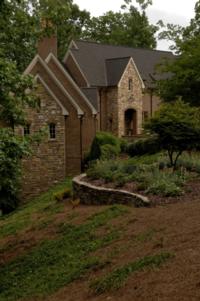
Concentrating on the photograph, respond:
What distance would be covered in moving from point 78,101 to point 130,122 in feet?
41.2

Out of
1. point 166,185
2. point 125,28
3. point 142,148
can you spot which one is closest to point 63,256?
point 166,185

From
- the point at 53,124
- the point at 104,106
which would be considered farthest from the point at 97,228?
the point at 104,106

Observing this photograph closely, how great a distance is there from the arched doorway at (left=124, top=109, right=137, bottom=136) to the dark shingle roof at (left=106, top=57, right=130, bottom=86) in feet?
10.2

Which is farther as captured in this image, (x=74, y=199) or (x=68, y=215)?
(x=74, y=199)

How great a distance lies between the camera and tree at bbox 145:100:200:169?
1566 centimetres

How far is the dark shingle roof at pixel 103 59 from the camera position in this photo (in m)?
42.9

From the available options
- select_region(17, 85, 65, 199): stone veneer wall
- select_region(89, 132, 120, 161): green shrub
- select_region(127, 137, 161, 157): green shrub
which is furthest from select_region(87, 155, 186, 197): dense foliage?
select_region(17, 85, 65, 199): stone veneer wall

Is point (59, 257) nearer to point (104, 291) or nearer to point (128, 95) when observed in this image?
point (104, 291)

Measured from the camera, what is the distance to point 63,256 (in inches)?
429

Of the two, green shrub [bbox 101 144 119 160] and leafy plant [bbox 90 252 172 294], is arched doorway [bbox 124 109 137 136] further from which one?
leafy plant [bbox 90 252 172 294]

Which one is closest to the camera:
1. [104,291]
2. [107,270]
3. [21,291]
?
[104,291]

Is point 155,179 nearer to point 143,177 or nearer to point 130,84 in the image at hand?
point 143,177

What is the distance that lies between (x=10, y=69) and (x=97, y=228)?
13.4ft

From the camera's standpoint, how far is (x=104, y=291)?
778 cm
